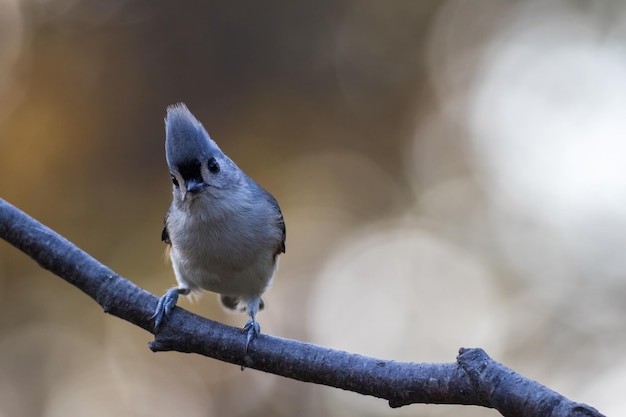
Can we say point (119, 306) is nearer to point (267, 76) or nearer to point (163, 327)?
point (163, 327)

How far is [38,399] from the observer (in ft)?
13.8

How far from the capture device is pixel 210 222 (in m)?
2.60

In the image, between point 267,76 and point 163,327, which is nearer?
point 163,327

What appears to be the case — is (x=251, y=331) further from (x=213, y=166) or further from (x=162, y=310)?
(x=213, y=166)

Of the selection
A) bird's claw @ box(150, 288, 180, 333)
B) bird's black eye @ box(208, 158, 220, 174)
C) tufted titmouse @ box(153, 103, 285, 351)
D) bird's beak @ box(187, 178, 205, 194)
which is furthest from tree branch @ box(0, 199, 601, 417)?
bird's black eye @ box(208, 158, 220, 174)

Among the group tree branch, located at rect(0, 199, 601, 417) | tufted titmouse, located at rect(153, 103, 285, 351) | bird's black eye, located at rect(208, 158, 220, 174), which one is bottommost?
tree branch, located at rect(0, 199, 601, 417)

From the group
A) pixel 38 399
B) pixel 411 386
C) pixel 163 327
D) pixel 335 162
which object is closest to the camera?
pixel 411 386

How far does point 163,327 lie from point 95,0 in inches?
126

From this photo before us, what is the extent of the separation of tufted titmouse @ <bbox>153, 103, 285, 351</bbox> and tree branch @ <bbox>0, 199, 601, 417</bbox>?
0.24m

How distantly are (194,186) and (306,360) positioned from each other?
2.87ft

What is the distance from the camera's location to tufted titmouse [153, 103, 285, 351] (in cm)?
251

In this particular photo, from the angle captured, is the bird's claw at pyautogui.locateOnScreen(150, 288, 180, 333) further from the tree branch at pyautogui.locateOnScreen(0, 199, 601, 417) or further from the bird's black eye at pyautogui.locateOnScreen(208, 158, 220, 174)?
the bird's black eye at pyautogui.locateOnScreen(208, 158, 220, 174)

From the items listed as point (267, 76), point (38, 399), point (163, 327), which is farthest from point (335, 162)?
point (163, 327)

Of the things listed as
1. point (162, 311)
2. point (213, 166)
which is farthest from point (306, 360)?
point (213, 166)
